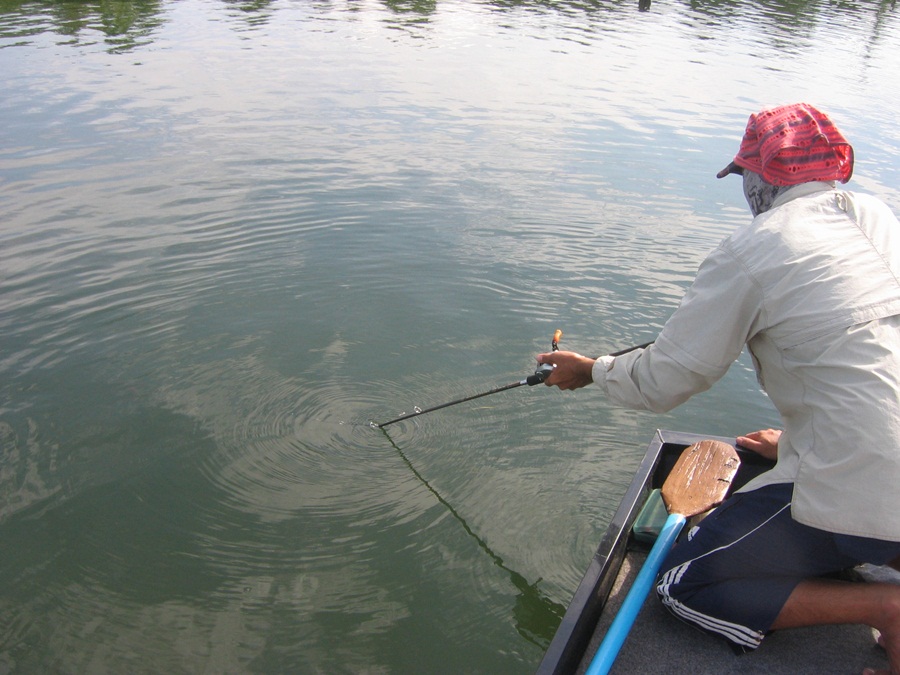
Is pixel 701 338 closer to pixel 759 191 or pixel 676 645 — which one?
pixel 759 191

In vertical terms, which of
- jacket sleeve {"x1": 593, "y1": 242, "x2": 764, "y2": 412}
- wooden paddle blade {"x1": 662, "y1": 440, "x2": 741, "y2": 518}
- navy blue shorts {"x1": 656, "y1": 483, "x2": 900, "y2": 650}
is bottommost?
wooden paddle blade {"x1": 662, "y1": 440, "x2": 741, "y2": 518}

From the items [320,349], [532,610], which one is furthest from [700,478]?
[320,349]

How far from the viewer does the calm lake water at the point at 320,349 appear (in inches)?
161

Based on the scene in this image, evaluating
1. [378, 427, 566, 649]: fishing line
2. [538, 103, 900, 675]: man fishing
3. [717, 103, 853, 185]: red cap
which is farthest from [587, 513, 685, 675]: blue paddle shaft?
[717, 103, 853, 185]: red cap

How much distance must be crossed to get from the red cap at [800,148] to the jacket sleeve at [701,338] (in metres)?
0.41

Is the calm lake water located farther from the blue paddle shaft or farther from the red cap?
the red cap

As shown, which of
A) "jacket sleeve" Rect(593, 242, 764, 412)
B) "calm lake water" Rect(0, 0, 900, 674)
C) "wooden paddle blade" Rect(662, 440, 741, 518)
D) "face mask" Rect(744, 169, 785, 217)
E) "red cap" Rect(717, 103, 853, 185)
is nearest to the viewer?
"jacket sleeve" Rect(593, 242, 764, 412)

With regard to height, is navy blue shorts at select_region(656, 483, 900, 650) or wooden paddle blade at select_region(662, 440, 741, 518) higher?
navy blue shorts at select_region(656, 483, 900, 650)

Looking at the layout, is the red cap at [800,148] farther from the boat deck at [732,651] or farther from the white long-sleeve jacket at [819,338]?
A: the boat deck at [732,651]

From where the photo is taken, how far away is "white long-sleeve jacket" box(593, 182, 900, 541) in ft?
8.22

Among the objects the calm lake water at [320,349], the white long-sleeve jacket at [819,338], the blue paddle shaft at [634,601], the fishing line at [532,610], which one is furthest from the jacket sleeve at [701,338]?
the calm lake water at [320,349]

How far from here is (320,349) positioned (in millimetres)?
6270

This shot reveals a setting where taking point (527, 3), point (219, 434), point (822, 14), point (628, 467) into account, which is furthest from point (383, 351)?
point (822, 14)

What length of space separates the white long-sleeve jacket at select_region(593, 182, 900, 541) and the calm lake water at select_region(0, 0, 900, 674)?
70.8 inches
